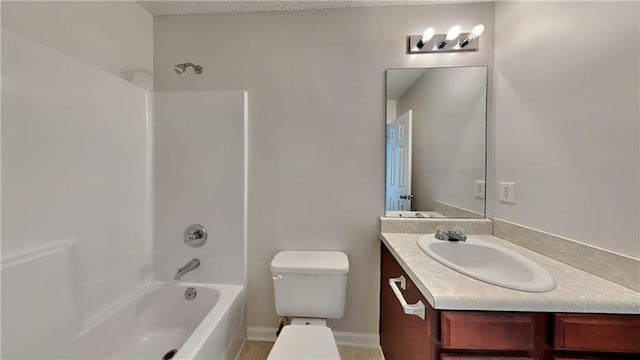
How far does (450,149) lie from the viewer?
1.62m

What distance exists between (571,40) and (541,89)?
0.70 ft

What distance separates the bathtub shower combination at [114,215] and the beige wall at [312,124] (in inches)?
5.8

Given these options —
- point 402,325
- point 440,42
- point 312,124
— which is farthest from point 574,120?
point 312,124

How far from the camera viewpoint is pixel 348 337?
5.59 feet

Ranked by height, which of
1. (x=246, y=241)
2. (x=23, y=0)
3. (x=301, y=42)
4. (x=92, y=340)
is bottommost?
(x=92, y=340)

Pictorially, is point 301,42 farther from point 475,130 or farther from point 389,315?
point 389,315

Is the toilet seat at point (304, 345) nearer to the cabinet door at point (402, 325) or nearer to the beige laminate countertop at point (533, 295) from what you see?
the cabinet door at point (402, 325)

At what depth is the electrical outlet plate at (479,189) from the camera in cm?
159

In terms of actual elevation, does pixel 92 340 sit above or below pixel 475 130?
below

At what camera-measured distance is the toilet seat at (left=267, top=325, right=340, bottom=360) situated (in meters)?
1.12

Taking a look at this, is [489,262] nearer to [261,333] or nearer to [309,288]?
[309,288]

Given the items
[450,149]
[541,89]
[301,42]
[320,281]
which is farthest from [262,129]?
[541,89]

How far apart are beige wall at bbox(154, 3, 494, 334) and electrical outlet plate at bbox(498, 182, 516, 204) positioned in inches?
27.5

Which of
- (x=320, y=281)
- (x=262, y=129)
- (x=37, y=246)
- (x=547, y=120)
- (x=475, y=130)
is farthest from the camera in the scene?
(x=262, y=129)
